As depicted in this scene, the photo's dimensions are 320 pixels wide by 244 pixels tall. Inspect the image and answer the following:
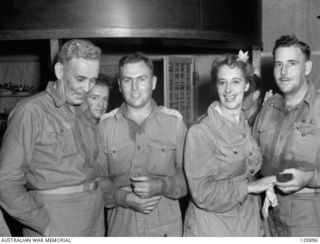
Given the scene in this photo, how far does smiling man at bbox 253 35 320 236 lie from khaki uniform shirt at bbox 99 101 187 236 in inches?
15.5

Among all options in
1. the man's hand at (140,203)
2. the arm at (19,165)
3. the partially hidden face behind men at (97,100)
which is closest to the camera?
the arm at (19,165)

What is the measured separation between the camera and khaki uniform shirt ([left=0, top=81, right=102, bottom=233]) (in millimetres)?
1363

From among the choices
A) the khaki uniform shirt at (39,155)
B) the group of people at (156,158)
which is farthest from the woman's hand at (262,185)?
the khaki uniform shirt at (39,155)

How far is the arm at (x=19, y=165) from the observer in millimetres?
1356

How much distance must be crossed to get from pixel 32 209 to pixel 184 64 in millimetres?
2199

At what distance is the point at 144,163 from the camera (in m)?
1.67

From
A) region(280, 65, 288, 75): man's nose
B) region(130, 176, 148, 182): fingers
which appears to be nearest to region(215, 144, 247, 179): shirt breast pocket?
region(130, 176, 148, 182): fingers

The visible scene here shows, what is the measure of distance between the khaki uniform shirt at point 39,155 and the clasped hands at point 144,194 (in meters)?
0.17

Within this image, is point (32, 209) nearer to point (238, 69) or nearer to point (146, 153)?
point (146, 153)

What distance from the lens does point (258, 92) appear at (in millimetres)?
2459

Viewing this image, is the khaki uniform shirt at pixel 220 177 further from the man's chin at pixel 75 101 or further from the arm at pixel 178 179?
the man's chin at pixel 75 101

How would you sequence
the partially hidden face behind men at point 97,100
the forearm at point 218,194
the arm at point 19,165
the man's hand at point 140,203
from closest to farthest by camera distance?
the arm at point 19,165, the forearm at point 218,194, the man's hand at point 140,203, the partially hidden face behind men at point 97,100

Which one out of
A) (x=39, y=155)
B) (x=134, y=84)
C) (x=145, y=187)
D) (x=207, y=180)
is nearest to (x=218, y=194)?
(x=207, y=180)

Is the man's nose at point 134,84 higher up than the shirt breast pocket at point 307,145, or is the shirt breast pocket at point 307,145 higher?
the man's nose at point 134,84
